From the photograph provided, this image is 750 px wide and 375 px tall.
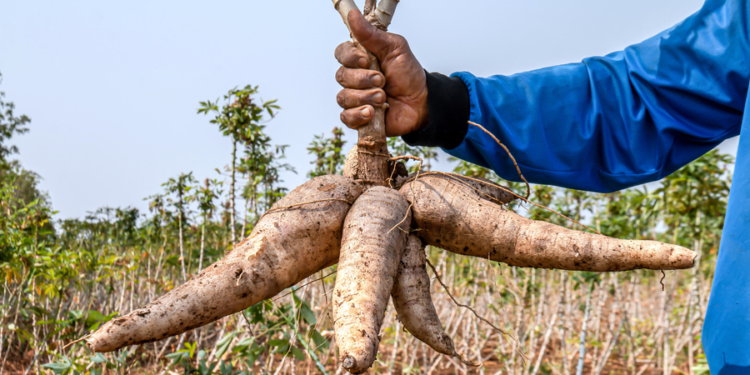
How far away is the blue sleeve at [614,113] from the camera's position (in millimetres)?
1510

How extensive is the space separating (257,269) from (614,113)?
3.88 ft

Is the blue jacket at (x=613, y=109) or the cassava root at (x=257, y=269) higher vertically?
the blue jacket at (x=613, y=109)

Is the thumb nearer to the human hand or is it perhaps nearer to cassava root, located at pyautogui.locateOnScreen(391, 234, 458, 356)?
the human hand

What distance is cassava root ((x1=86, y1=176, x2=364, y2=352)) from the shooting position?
1.20 metres

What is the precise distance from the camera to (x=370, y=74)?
1.38m

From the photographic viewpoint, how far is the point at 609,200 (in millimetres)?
3703

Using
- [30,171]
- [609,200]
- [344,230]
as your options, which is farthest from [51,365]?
[30,171]

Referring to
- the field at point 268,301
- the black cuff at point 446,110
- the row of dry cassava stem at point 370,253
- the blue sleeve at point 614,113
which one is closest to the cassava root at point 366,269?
the row of dry cassava stem at point 370,253

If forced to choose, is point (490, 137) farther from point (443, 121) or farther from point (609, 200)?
→ point (609, 200)

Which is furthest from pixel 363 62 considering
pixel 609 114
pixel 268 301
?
pixel 268 301

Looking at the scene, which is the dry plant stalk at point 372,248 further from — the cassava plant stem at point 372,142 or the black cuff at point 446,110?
the black cuff at point 446,110

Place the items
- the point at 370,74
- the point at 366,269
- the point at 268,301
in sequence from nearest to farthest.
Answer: the point at 366,269 → the point at 370,74 → the point at 268,301

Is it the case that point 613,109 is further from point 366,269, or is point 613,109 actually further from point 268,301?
point 268,301

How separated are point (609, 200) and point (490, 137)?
2.61 metres
